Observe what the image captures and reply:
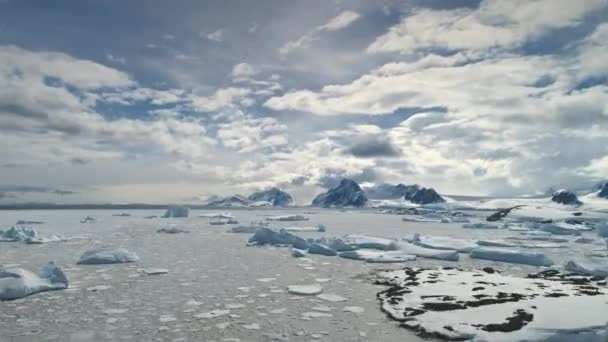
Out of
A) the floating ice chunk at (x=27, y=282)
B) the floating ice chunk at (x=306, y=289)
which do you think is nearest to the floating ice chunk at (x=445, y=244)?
the floating ice chunk at (x=306, y=289)

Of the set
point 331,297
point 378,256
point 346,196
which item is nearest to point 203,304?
point 331,297

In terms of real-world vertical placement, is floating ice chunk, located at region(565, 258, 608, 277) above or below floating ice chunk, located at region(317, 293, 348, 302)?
above

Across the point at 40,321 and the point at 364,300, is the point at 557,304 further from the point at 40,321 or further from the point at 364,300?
the point at 40,321

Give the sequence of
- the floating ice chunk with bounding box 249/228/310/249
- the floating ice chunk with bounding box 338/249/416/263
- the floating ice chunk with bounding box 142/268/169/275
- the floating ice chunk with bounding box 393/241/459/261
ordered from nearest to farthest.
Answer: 1. the floating ice chunk with bounding box 142/268/169/275
2. the floating ice chunk with bounding box 338/249/416/263
3. the floating ice chunk with bounding box 393/241/459/261
4. the floating ice chunk with bounding box 249/228/310/249

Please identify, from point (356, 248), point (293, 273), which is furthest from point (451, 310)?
point (356, 248)

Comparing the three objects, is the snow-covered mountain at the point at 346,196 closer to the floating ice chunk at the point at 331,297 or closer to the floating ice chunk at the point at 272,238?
the floating ice chunk at the point at 272,238

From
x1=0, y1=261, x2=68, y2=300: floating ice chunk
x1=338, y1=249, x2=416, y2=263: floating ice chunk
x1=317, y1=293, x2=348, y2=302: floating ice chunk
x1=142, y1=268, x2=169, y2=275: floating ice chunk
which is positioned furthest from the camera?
x1=338, y1=249, x2=416, y2=263: floating ice chunk

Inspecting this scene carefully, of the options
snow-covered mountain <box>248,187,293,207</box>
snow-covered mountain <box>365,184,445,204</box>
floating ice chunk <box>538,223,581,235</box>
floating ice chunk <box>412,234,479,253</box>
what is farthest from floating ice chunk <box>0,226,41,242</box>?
snow-covered mountain <box>248,187,293,207</box>

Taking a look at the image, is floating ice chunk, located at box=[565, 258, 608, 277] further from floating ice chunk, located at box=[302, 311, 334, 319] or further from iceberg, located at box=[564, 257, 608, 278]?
floating ice chunk, located at box=[302, 311, 334, 319]

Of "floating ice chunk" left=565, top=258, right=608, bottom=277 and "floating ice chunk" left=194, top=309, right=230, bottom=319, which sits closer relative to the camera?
"floating ice chunk" left=194, top=309, right=230, bottom=319
